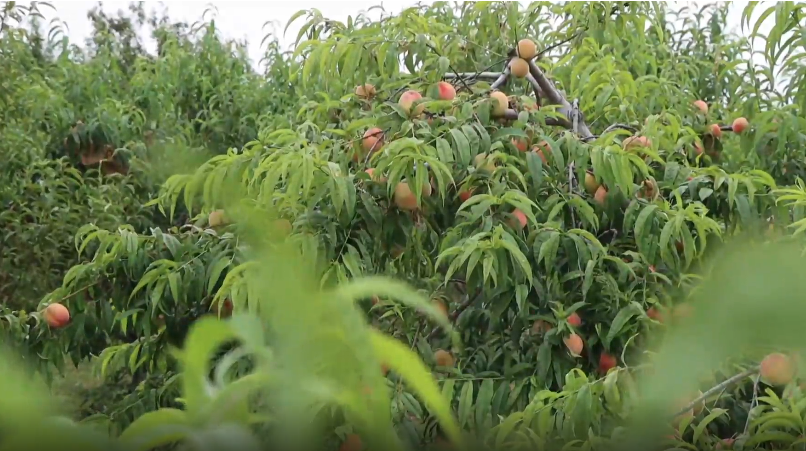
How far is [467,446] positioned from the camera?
289 mm

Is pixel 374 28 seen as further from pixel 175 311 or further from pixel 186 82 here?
pixel 186 82

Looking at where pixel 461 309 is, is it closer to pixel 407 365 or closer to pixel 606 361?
pixel 606 361

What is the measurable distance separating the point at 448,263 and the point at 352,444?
36.1 inches

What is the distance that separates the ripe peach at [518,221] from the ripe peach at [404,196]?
→ 15cm

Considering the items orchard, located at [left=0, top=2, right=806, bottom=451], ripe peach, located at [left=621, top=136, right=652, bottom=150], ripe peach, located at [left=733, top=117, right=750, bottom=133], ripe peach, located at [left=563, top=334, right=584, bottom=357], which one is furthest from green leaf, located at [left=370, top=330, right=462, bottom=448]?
ripe peach, located at [left=733, top=117, right=750, bottom=133]

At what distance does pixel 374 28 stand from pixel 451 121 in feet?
1.03

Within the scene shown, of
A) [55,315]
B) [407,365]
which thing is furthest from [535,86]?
[407,365]

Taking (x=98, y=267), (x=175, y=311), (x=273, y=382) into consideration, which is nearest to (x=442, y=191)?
(x=175, y=311)

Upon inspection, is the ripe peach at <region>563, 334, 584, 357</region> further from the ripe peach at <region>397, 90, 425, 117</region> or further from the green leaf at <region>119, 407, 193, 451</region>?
the green leaf at <region>119, 407, 193, 451</region>

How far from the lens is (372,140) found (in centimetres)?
123

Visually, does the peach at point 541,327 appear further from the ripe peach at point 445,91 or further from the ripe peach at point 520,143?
the ripe peach at point 445,91

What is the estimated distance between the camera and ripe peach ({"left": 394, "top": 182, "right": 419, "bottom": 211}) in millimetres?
1078

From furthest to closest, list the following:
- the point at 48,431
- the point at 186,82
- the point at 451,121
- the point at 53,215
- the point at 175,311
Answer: the point at 186,82 < the point at 53,215 < the point at 175,311 < the point at 451,121 < the point at 48,431

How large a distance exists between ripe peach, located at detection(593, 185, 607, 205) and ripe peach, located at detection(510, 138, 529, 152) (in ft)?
0.48
